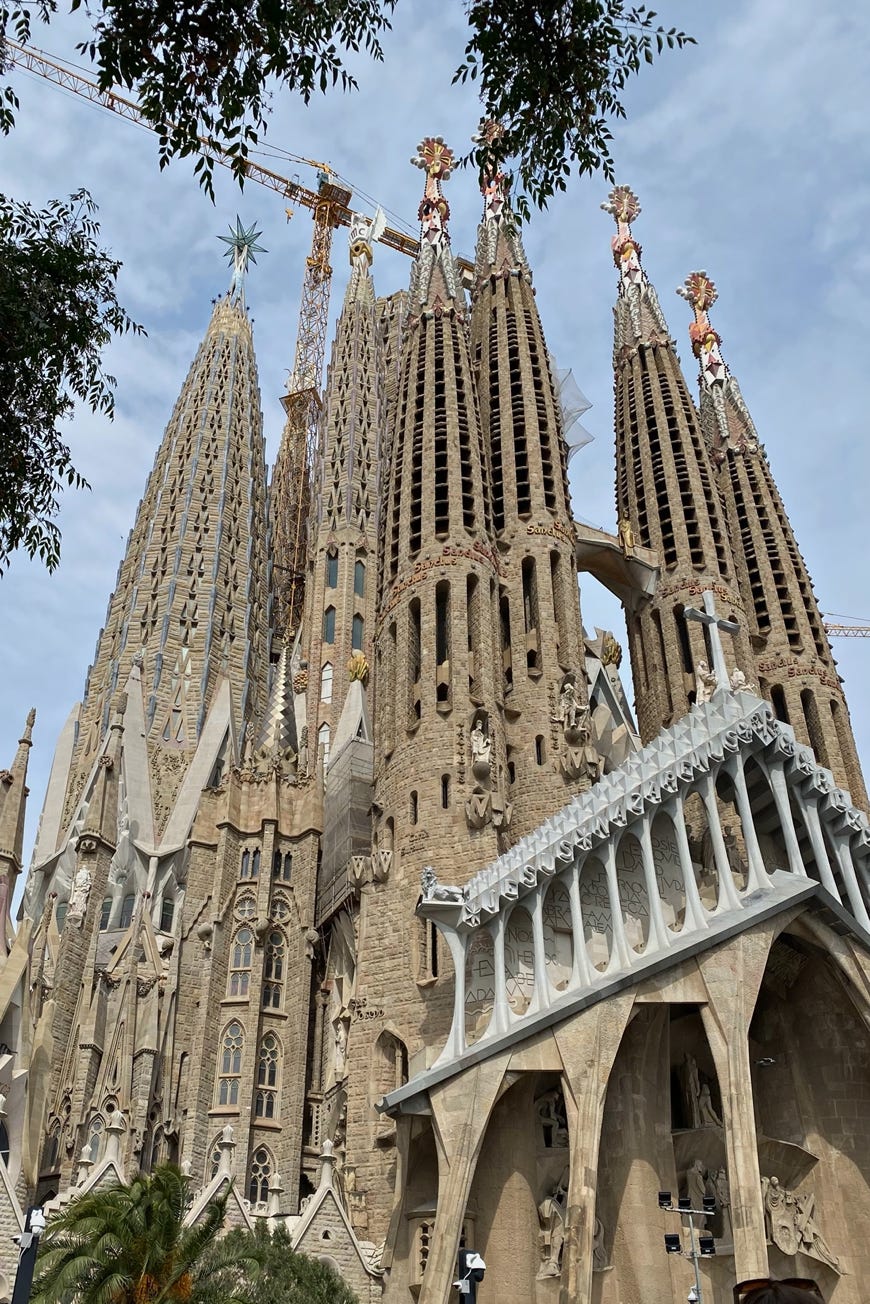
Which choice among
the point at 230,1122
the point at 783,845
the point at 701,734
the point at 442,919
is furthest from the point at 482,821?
the point at 230,1122

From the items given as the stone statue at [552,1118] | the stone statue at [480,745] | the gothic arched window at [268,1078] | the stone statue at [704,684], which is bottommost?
the stone statue at [552,1118]

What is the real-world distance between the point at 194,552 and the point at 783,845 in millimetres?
21590

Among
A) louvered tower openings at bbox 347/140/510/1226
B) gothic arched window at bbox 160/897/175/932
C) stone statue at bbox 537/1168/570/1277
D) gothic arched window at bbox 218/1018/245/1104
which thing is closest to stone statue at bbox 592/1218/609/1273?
stone statue at bbox 537/1168/570/1277

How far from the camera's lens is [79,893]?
1214 inches

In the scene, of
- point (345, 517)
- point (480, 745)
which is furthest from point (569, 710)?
point (345, 517)

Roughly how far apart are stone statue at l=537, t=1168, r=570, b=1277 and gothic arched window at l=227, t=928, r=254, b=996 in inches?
371

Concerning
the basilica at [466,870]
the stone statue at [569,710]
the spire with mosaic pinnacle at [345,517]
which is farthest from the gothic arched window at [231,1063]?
the stone statue at [569,710]

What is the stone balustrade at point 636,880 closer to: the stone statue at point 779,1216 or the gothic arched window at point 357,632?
the stone statue at point 779,1216

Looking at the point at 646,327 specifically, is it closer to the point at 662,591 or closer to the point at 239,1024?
the point at 662,591

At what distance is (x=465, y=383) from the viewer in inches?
1421

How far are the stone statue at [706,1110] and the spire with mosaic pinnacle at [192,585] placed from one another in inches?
649

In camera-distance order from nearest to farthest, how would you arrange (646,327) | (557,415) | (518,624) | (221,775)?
(518,624)
(221,775)
(557,415)
(646,327)

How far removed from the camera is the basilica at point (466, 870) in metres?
21.9

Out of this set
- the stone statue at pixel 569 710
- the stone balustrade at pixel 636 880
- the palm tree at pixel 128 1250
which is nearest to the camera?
the palm tree at pixel 128 1250
